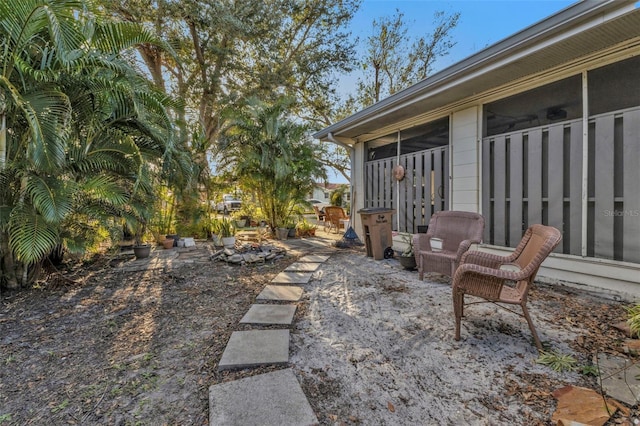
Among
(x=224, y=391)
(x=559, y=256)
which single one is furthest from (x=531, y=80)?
(x=224, y=391)

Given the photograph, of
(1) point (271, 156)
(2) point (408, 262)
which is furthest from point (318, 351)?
(1) point (271, 156)

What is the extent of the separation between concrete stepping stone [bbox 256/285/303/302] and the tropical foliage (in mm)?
2115

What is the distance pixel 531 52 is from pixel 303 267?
4.04 metres

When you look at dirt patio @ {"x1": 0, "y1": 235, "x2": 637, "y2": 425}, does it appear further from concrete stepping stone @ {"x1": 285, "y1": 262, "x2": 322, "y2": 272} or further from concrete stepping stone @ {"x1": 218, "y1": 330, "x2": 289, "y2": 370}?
concrete stepping stone @ {"x1": 285, "y1": 262, "x2": 322, "y2": 272}

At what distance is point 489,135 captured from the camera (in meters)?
4.32

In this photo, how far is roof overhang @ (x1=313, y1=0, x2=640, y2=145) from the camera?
260cm

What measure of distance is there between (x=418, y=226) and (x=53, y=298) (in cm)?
530

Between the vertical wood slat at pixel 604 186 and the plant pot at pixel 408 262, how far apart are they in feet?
6.89

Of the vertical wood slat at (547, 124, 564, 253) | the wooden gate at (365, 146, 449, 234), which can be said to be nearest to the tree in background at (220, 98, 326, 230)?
the wooden gate at (365, 146, 449, 234)

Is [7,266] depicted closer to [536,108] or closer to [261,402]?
[261,402]

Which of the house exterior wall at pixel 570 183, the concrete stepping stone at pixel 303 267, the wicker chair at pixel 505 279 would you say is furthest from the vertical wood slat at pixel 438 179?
the wicker chair at pixel 505 279

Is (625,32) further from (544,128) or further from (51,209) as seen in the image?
(51,209)

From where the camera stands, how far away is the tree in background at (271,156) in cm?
716

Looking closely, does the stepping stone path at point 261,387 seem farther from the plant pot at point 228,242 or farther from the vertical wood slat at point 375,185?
the vertical wood slat at point 375,185
